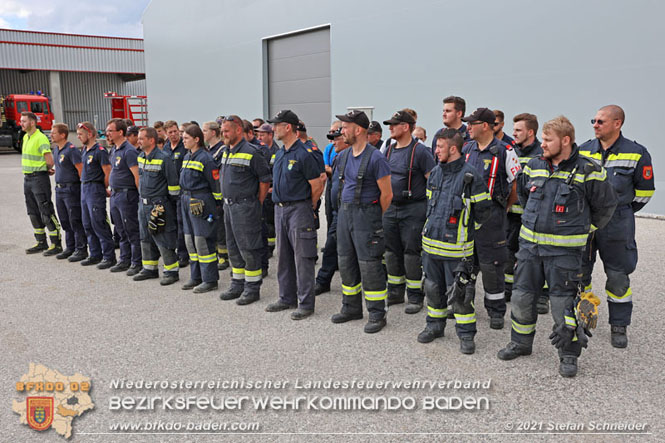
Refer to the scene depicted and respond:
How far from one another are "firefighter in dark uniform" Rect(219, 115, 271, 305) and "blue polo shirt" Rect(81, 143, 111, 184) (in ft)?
7.91

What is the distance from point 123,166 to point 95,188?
2.56ft

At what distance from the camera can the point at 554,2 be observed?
413 inches

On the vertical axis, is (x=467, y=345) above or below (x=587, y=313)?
below

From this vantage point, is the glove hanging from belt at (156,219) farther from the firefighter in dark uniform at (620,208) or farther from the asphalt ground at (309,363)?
the firefighter in dark uniform at (620,208)

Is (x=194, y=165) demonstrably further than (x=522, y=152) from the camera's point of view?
Yes

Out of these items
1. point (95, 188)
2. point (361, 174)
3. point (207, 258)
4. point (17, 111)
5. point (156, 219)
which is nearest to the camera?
point (361, 174)

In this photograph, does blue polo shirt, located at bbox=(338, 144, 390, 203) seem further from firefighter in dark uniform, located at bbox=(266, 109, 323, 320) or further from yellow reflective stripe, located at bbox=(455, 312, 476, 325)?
yellow reflective stripe, located at bbox=(455, 312, 476, 325)

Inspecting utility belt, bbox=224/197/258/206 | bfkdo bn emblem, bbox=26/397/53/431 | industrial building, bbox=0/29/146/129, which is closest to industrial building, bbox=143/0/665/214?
utility belt, bbox=224/197/258/206

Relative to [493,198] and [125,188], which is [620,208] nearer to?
[493,198]

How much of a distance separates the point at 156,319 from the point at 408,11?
35.5 feet

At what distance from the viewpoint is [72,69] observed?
38.8 metres

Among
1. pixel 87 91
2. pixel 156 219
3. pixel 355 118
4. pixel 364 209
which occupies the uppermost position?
pixel 87 91

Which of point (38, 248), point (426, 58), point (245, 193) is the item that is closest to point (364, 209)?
point (245, 193)

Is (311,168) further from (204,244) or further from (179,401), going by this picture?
(179,401)
